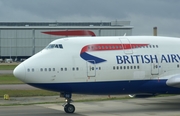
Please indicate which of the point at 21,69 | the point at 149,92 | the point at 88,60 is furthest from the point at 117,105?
the point at 21,69

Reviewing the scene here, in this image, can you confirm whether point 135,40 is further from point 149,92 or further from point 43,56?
point 43,56

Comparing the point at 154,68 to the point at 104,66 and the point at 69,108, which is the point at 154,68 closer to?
the point at 104,66

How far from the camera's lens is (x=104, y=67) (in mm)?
25875

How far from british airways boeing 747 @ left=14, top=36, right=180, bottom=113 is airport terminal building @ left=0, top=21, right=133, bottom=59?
9078cm

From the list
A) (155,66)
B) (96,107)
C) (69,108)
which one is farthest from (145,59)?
(69,108)

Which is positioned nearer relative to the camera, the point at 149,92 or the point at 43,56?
the point at 43,56

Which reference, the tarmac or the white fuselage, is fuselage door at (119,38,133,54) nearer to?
the white fuselage

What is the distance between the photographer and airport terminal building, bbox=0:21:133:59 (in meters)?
120

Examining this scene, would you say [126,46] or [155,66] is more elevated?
[126,46]

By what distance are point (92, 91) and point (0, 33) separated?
106m

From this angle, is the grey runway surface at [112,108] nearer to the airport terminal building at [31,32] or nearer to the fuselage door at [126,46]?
the fuselage door at [126,46]

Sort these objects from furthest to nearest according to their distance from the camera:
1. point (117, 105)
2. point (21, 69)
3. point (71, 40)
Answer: point (117, 105), point (71, 40), point (21, 69)

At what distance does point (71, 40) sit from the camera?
26.3m

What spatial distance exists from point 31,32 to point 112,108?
99058 millimetres
